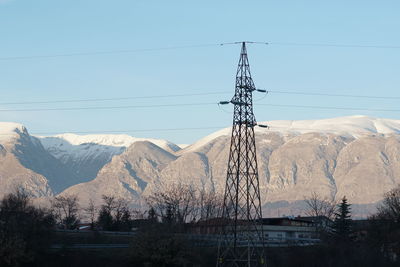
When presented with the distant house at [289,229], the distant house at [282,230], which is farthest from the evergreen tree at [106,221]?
the distant house at [289,229]

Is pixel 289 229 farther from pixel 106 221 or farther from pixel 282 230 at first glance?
pixel 106 221

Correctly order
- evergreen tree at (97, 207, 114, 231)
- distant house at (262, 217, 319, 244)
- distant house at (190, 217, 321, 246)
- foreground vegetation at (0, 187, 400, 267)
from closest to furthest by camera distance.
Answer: foreground vegetation at (0, 187, 400, 267)
distant house at (190, 217, 321, 246)
evergreen tree at (97, 207, 114, 231)
distant house at (262, 217, 319, 244)

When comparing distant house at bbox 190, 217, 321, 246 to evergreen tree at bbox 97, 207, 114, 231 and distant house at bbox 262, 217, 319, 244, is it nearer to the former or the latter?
distant house at bbox 262, 217, 319, 244

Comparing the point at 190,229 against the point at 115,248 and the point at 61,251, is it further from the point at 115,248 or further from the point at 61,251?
the point at 61,251

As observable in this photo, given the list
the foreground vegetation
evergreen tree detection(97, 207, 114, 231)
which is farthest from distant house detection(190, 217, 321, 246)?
evergreen tree detection(97, 207, 114, 231)

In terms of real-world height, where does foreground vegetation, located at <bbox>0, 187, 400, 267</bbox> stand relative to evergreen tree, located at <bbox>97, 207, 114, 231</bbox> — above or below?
below

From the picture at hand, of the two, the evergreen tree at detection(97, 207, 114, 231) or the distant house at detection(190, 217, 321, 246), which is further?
the evergreen tree at detection(97, 207, 114, 231)

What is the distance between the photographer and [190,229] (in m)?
137

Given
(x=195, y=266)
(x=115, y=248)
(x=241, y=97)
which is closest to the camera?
(x=241, y=97)

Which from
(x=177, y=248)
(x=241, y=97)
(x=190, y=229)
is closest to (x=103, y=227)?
(x=190, y=229)

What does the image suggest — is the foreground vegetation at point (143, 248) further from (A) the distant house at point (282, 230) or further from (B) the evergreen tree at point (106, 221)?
(B) the evergreen tree at point (106, 221)

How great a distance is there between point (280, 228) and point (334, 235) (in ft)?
64.8

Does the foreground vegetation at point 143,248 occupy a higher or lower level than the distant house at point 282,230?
lower

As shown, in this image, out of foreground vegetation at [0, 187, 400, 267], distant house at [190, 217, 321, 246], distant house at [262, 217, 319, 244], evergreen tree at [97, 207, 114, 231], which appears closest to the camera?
foreground vegetation at [0, 187, 400, 267]
